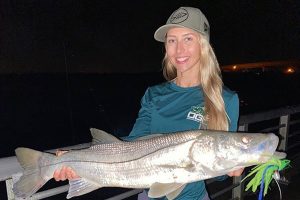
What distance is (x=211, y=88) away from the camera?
279cm

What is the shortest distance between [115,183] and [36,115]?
2755cm

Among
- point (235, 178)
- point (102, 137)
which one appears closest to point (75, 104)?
point (235, 178)

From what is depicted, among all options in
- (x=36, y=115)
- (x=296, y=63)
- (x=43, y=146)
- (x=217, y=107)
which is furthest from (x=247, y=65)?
(x=217, y=107)

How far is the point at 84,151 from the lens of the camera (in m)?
2.81

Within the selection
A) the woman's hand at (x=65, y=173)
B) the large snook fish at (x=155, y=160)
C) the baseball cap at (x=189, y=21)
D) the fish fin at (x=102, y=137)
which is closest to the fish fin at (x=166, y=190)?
the large snook fish at (x=155, y=160)

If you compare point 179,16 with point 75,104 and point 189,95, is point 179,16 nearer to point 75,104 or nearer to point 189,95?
point 189,95

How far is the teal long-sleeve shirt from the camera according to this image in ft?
9.02

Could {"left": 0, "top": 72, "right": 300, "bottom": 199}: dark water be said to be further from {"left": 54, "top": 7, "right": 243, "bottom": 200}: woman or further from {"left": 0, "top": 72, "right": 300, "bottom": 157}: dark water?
{"left": 54, "top": 7, "right": 243, "bottom": 200}: woman

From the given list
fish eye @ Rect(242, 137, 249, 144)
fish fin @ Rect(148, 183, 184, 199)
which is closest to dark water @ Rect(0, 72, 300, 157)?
fish fin @ Rect(148, 183, 184, 199)

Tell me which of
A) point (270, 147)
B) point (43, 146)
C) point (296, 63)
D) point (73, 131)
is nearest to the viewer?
point (270, 147)

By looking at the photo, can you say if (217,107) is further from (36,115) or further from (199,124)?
(36,115)

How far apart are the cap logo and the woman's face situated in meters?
0.07

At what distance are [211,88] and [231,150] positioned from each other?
1.92 feet

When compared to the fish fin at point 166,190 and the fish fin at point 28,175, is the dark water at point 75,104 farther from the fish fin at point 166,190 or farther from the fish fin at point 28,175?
the fish fin at point 166,190
